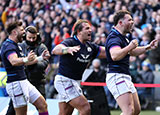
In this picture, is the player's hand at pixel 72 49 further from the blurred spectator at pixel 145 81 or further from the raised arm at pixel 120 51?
the blurred spectator at pixel 145 81

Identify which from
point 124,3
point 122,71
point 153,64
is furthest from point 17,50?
point 124,3

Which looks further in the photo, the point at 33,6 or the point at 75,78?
the point at 33,6

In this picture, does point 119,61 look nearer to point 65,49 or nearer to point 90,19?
point 65,49

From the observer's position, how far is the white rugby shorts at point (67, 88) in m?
7.42

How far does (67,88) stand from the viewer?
7465mm

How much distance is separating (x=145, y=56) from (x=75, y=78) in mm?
5945

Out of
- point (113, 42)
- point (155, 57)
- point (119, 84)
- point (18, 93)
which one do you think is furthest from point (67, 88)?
point (155, 57)

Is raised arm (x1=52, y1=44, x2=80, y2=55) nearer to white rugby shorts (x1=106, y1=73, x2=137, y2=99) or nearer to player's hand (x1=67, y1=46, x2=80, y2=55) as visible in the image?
player's hand (x1=67, y1=46, x2=80, y2=55)

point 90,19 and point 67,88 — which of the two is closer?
point 67,88

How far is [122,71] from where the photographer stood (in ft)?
22.8

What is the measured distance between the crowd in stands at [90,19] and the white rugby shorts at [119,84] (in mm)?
5204

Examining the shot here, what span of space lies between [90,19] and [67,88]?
332 inches

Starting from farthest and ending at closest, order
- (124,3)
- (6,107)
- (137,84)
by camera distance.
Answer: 1. (124,3)
2. (137,84)
3. (6,107)

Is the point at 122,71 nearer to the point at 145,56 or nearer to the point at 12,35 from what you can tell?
the point at 12,35
